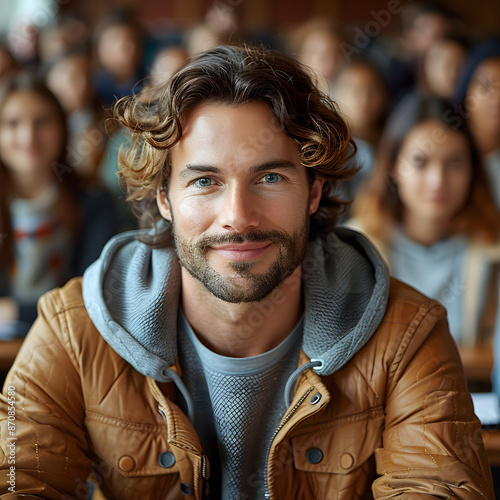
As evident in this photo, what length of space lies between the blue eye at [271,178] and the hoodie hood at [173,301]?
0.23m

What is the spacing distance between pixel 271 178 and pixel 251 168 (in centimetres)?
6

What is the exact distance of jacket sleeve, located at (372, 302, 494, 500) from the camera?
1117 mm

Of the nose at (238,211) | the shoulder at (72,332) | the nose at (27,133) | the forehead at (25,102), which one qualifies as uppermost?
the forehead at (25,102)

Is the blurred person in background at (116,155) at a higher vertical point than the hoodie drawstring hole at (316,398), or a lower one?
higher

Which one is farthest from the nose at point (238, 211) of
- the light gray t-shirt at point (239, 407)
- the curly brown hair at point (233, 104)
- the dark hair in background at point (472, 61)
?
the dark hair in background at point (472, 61)

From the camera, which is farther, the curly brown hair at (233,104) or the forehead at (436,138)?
the forehead at (436,138)

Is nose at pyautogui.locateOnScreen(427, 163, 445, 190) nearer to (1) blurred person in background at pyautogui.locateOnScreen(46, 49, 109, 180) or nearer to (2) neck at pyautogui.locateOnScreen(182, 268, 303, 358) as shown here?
(2) neck at pyautogui.locateOnScreen(182, 268, 303, 358)

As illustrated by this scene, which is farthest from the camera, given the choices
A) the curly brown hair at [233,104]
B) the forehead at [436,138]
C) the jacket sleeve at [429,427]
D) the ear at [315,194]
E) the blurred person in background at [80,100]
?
the blurred person in background at [80,100]

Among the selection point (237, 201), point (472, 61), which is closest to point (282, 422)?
point (237, 201)

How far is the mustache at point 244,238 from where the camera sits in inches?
47.2

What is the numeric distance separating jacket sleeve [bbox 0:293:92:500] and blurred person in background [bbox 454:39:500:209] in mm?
2180

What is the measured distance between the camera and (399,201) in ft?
8.75

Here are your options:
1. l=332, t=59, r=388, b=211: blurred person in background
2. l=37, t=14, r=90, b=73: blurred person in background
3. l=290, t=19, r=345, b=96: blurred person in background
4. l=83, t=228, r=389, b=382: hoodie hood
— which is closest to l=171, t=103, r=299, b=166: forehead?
l=83, t=228, r=389, b=382: hoodie hood

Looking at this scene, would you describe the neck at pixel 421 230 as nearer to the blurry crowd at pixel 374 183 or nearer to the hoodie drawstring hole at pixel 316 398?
the blurry crowd at pixel 374 183
